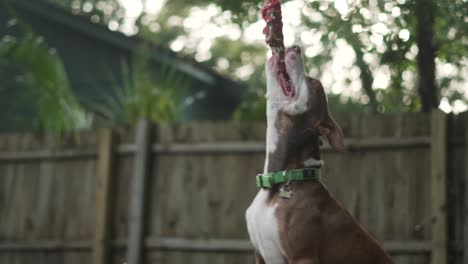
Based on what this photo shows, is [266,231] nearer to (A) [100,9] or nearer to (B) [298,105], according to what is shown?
(B) [298,105]

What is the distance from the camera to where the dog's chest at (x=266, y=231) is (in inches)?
107

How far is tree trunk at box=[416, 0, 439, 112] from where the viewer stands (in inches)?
251

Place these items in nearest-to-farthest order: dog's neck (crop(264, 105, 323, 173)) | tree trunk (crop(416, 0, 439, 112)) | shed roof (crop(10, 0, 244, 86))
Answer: dog's neck (crop(264, 105, 323, 173)) < tree trunk (crop(416, 0, 439, 112)) < shed roof (crop(10, 0, 244, 86))

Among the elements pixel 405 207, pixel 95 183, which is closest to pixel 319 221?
pixel 405 207

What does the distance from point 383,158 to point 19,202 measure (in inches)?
149

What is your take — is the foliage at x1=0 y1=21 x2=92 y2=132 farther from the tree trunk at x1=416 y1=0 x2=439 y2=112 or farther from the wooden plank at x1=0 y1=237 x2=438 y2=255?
the tree trunk at x1=416 y1=0 x2=439 y2=112

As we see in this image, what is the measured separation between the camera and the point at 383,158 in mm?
6039

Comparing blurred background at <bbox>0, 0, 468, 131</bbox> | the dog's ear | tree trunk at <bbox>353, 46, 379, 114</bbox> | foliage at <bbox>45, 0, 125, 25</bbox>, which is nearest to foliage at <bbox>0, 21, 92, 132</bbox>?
blurred background at <bbox>0, 0, 468, 131</bbox>

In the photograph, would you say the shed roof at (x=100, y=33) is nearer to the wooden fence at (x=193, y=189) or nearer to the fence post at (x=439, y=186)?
the wooden fence at (x=193, y=189)

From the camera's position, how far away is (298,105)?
9.10 ft

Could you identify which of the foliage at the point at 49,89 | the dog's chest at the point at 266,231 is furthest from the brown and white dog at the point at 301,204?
the foliage at the point at 49,89

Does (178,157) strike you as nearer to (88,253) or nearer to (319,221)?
(88,253)

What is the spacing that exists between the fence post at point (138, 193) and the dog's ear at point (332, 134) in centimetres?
425

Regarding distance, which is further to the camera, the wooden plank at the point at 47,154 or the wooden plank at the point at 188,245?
the wooden plank at the point at 47,154
